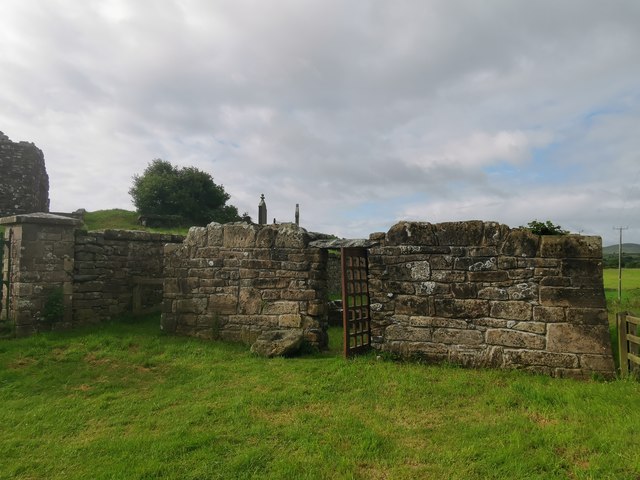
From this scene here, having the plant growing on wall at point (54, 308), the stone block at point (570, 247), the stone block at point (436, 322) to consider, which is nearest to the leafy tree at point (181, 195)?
the plant growing on wall at point (54, 308)

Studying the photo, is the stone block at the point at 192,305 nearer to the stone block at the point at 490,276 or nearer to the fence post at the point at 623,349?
the stone block at the point at 490,276

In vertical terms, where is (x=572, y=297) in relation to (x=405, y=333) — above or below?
above

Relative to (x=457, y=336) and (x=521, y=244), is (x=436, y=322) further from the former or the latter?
(x=521, y=244)

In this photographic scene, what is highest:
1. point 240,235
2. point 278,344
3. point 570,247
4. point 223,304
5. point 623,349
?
point 240,235

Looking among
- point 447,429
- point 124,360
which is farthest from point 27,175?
point 447,429

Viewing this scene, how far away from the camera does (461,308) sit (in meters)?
6.60

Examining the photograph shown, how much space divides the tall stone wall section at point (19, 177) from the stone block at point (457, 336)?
16.6 meters

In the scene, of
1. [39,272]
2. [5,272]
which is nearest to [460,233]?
[39,272]

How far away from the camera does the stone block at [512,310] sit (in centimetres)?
616

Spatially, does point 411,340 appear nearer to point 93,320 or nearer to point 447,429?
point 447,429

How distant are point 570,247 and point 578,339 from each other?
4.36 ft

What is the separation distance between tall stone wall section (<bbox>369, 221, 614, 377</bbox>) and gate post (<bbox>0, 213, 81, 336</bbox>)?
22.1 feet

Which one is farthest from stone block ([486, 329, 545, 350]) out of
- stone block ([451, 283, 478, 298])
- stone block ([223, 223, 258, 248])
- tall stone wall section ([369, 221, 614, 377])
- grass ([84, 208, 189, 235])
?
grass ([84, 208, 189, 235])

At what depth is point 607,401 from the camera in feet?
15.7
